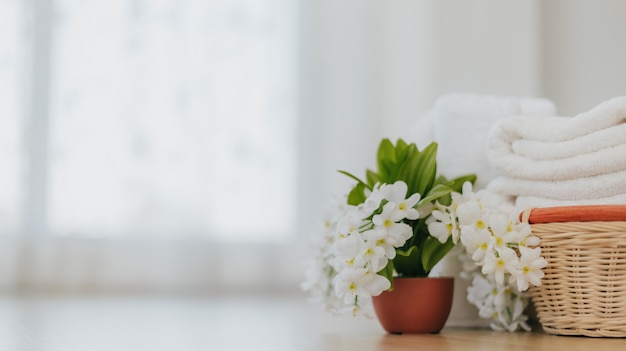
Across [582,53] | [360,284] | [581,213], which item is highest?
[582,53]

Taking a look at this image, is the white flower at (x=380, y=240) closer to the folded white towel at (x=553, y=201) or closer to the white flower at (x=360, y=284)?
the white flower at (x=360, y=284)

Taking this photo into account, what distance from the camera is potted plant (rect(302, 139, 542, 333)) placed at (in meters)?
1.14

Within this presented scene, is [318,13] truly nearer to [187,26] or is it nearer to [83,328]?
[187,26]

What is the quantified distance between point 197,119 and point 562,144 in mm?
1748

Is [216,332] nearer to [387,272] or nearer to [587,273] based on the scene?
[387,272]

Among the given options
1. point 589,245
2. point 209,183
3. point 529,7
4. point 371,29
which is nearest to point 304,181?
point 209,183

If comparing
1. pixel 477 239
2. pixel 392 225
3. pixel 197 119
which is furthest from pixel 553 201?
pixel 197 119

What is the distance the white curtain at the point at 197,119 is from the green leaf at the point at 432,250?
1.26 m

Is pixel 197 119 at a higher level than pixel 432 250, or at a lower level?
higher

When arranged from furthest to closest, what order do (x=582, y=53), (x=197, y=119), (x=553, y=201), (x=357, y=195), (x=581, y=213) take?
(x=197, y=119)
(x=582, y=53)
(x=357, y=195)
(x=553, y=201)
(x=581, y=213)

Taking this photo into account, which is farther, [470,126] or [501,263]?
[470,126]

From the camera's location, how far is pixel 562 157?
119 centimetres

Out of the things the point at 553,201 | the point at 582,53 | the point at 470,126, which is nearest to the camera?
the point at 553,201

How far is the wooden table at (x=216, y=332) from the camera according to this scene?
1083 millimetres
